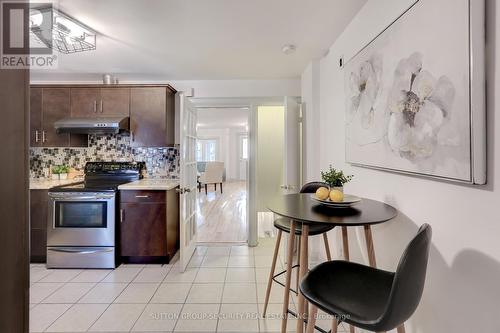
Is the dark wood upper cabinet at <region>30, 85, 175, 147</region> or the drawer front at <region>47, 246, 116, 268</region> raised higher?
the dark wood upper cabinet at <region>30, 85, 175, 147</region>

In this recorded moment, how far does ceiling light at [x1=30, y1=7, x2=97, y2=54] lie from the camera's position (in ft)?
6.25

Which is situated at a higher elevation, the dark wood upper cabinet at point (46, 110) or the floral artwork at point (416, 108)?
the dark wood upper cabinet at point (46, 110)

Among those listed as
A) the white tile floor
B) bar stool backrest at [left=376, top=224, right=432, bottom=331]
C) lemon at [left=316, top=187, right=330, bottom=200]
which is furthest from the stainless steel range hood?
bar stool backrest at [left=376, top=224, right=432, bottom=331]

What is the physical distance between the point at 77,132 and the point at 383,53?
332 cm

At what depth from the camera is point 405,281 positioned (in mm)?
882

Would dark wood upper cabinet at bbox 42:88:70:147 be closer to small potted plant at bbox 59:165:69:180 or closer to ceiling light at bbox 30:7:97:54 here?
small potted plant at bbox 59:165:69:180

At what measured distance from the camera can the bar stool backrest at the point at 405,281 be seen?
0.87m

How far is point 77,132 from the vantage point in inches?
124

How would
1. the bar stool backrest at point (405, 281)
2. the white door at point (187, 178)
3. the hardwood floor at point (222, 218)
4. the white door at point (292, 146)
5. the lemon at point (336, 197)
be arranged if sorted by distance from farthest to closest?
1. the hardwood floor at point (222, 218)
2. the white door at point (292, 146)
3. the white door at point (187, 178)
4. the lemon at point (336, 197)
5. the bar stool backrest at point (405, 281)

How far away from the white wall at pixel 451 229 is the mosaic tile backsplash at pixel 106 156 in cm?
257

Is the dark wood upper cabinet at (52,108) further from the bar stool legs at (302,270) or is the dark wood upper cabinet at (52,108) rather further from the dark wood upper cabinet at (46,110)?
the bar stool legs at (302,270)

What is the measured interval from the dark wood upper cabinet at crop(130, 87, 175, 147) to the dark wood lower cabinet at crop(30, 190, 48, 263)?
3.78 feet

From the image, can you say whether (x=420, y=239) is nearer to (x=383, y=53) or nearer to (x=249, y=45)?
(x=383, y=53)

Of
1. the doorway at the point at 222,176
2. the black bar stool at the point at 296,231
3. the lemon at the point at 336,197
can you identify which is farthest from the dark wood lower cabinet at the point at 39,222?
the lemon at the point at 336,197
